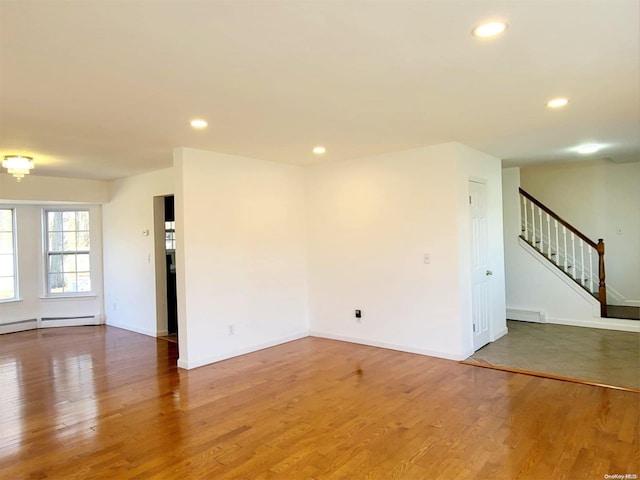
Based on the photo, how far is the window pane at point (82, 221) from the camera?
23.5 ft

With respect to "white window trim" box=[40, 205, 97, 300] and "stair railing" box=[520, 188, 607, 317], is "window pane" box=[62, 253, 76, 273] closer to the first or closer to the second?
"white window trim" box=[40, 205, 97, 300]

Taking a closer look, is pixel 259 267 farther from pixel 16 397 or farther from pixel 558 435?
pixel 558 435

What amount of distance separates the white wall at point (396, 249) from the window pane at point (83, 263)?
4.09 meters

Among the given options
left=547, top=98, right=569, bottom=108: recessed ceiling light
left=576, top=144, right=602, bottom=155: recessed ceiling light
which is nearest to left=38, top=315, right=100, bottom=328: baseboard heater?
left=547, top=98, right=569, bottom=108: recessed ceiling light

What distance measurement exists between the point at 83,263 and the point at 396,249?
547 cm

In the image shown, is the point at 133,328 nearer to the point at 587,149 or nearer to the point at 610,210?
the point at 587,149

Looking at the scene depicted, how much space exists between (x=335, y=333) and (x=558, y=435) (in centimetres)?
316

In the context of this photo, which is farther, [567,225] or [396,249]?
[567,225]

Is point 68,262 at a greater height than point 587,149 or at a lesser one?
lesser

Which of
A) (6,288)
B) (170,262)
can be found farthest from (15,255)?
(170,262)

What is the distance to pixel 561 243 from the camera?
667cm

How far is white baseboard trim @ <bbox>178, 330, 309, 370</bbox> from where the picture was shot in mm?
4477

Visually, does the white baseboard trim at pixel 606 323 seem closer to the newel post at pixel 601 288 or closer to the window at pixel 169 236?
the newel post at pixel 601 288

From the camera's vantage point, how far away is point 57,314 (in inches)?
276
